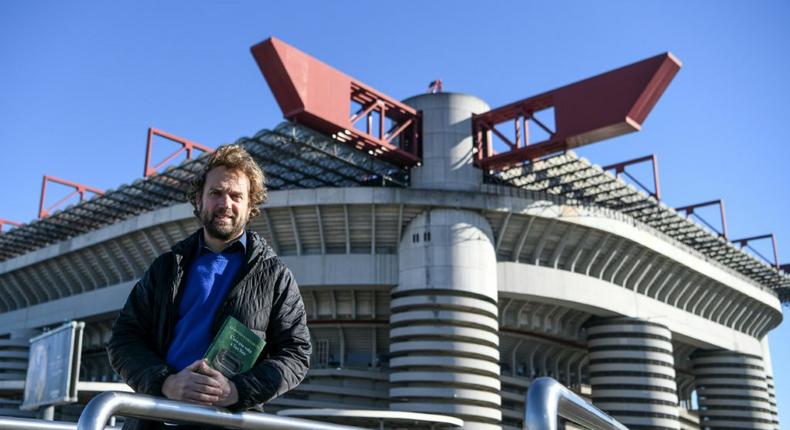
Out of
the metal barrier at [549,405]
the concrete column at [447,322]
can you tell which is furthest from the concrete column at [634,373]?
the metal barrier at [549,405]

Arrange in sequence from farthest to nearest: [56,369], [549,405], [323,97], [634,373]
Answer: [634,373] < [323,97] < [56,369] < [549,405]

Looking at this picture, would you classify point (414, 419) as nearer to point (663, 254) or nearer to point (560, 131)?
point (560, 131)

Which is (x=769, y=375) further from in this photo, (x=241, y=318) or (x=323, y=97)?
(x=241, y=318)

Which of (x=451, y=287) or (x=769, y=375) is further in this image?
(x=769, y=375)

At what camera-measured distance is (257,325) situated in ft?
13.9

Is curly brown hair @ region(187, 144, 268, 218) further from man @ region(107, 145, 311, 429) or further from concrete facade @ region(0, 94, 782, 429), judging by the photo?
concrete facade @ region(0, 94, 782, 429)

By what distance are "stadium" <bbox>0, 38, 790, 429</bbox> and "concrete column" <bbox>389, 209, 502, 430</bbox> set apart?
8cm

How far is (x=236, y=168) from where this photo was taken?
4.48 metres

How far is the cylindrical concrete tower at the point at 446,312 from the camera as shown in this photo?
35.8 meters

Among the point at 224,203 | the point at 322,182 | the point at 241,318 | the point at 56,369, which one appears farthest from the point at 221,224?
the point at 322,182

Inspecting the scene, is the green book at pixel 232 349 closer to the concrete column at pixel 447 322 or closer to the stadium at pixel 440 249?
the stadium at pixel 440 249

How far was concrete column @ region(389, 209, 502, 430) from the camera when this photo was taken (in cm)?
3578

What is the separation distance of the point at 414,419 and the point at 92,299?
935 inches

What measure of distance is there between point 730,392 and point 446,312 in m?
29.6
